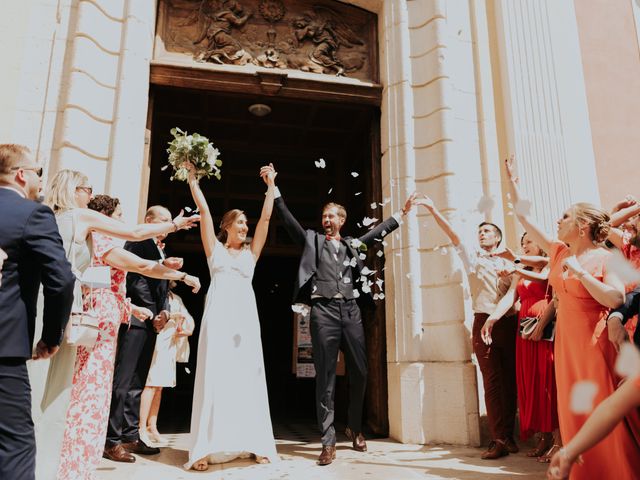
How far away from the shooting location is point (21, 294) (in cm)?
231

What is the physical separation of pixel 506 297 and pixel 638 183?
10.1ft

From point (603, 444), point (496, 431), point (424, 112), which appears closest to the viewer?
point (603, 444)

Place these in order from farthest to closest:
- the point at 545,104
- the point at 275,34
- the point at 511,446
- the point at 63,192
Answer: the point at 275,34 → the point at 545,104 → the point at 511,446 → the point at 63,192

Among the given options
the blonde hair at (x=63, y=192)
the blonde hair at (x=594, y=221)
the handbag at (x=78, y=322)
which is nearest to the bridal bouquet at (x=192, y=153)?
the blonde hair at (x=63, y=192)

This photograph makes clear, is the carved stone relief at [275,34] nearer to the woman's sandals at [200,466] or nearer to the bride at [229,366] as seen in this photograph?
the bride at [229,366]

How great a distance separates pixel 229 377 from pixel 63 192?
6.63 feet

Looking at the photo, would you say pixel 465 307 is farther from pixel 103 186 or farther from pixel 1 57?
pixel 1 57

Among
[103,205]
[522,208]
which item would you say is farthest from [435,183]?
[103,205]

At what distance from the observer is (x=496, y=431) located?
15.2 ft

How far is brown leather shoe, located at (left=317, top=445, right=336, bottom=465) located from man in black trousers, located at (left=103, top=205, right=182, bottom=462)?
1.56 meters

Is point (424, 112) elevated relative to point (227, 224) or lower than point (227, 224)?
elevated

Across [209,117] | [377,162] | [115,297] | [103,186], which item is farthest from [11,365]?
[209,117]

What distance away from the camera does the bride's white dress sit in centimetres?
420

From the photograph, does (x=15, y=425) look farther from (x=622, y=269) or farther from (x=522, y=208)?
(x=622, y=269)
